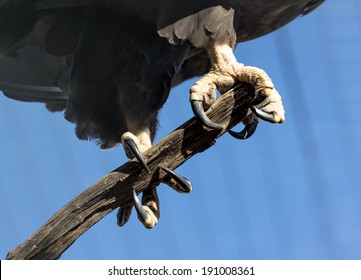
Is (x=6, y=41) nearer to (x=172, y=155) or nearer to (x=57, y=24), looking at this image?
(x=57, y=24)

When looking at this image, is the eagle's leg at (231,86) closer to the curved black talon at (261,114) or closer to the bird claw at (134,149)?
the curved black talon at (261,114)

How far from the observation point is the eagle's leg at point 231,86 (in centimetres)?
200

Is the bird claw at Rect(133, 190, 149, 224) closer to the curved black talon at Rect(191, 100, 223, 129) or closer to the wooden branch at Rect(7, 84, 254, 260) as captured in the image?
the wooden branch at Rect(7, 84, 254, 260)

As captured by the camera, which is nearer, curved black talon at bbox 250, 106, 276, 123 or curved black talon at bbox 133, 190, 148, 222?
curved black talon at bbox 250, 106, 276, 123

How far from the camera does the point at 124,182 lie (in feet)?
6.84

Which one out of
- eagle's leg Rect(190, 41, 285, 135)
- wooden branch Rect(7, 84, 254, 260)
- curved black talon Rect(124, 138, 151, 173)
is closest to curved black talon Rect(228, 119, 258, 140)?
eagle's leg Rect(190, 41, 285, 135)

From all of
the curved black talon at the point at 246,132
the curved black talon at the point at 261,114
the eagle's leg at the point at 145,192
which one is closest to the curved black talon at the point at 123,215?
the eagle's leg at the point at 145,192

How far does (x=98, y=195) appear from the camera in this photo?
2.06 meters

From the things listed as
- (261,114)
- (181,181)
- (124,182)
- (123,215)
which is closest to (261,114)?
(261,114)

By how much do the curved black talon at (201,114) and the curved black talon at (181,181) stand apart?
159 mm

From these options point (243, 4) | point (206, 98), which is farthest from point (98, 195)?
point (243, 4)

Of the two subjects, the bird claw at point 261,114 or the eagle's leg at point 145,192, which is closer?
the bird claw at point 261,114

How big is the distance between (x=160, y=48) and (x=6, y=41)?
451 mm

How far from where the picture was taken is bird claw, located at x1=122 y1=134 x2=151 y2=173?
6.80 ft
